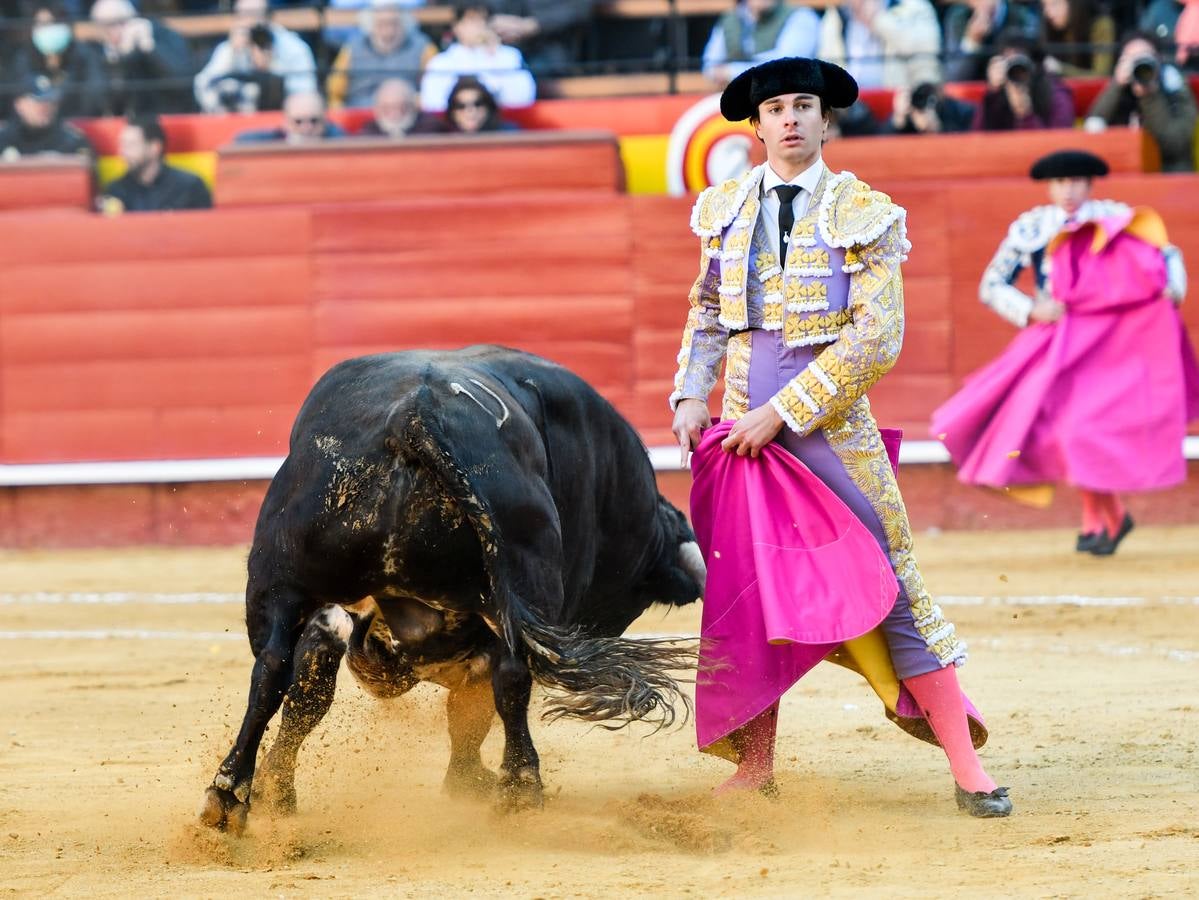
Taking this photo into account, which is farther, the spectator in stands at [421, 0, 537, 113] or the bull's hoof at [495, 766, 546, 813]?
the spectator in stands at [421, 0, 537, 113]

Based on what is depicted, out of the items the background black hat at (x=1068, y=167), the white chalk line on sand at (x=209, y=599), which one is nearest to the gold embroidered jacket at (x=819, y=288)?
the white chalk line on sand at (x=209, y=599)

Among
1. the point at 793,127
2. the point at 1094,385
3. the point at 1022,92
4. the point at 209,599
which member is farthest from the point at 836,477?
the point at 1022,92

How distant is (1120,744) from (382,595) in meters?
1.67

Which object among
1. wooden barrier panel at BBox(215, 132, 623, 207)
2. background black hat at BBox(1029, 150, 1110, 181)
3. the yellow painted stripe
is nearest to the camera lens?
background black hat at BBox(1029, 150, 1110, 181)

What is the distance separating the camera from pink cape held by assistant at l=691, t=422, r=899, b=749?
9.93 feet

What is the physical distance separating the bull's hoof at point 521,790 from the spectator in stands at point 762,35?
5977mm

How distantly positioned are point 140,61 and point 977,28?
4.19 m

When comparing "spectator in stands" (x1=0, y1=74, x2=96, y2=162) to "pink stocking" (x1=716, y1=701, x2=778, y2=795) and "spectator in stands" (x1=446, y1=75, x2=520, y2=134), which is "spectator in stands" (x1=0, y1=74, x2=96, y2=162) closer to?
"spectator in stands" (x1=446, y1=75, x2=520, y2=134)

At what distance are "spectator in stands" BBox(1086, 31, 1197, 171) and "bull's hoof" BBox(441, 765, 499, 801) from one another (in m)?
5.86

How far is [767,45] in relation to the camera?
853 cm

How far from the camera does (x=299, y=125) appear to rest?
8500 mm

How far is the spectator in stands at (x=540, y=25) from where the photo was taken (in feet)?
28.8

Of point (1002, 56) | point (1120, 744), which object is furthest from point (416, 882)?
point (1002, 56)

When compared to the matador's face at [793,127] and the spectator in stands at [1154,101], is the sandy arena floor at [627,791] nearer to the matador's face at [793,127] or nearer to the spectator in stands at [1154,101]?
the matador's face at [793,127]
